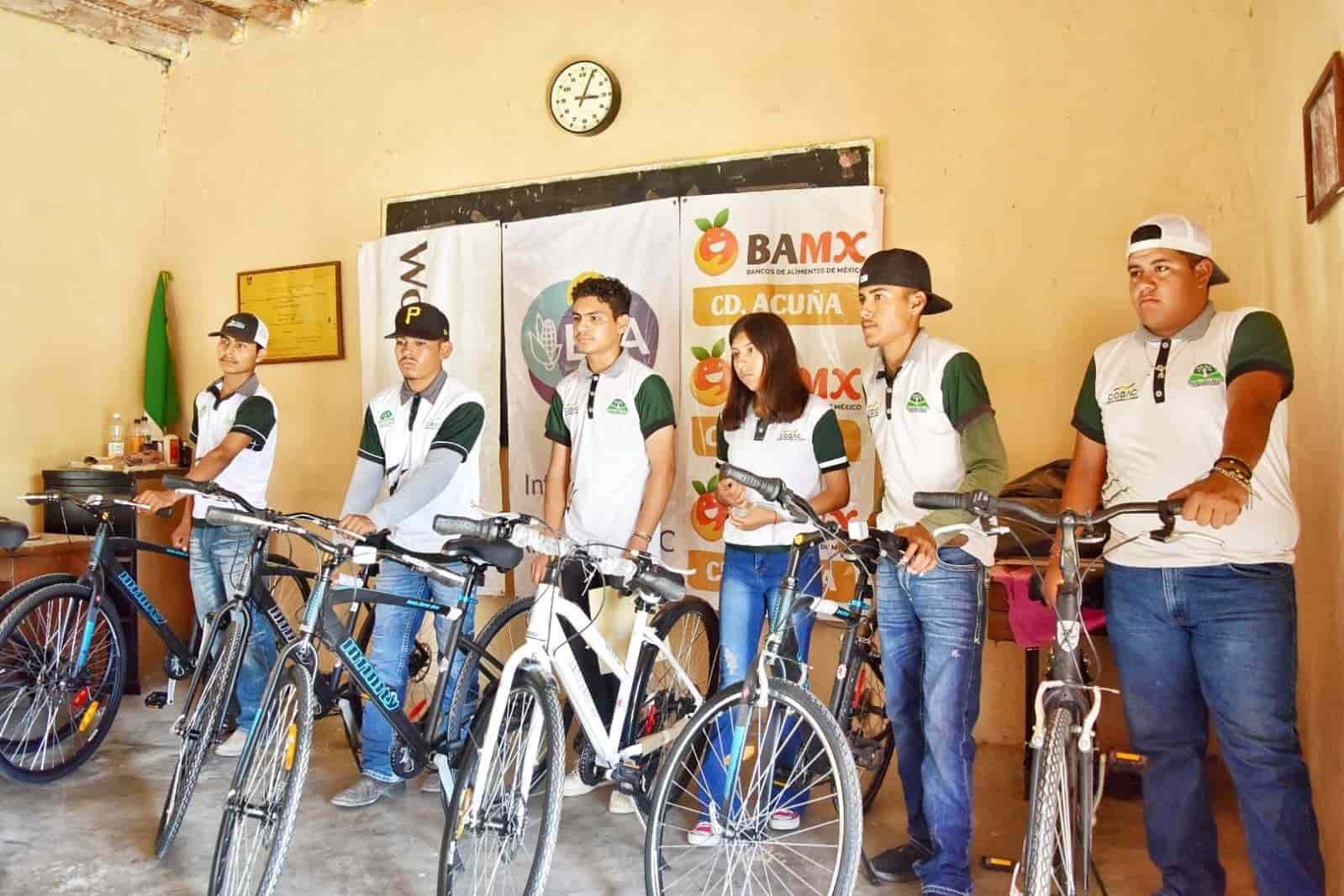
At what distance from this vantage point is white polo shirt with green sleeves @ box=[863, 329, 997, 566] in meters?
2.52

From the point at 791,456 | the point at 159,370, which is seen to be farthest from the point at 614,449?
the point at 159,370

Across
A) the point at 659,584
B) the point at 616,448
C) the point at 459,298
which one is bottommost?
the point at 659,584

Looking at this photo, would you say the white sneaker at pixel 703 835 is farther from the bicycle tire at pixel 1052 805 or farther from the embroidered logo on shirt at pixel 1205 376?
the embroidered logo on shirt at pixel 1205 376

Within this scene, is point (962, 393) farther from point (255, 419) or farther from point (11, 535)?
point (11, 535)

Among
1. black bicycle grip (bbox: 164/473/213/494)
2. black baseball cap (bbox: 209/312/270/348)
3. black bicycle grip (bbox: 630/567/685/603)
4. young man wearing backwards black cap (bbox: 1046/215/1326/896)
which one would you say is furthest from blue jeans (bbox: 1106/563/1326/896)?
black baseball cap (bbox: 209/312/270/348)

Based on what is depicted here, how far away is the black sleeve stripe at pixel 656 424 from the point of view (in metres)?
3.25

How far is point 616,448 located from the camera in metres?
3.28

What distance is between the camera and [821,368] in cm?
380

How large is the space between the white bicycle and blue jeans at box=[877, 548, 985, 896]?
55cm

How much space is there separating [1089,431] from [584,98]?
2638mm

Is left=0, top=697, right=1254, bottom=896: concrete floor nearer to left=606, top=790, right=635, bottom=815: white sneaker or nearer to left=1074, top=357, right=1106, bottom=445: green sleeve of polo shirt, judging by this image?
left=606, top=790, right=635, bottom=815: white sneaker

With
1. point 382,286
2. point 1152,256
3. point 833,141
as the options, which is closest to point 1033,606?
point 1152,256

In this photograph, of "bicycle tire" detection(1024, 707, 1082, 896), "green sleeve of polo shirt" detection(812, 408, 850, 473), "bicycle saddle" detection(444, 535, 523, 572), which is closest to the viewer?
"bicycle tire" detection(1024, 707, 1082, 896)

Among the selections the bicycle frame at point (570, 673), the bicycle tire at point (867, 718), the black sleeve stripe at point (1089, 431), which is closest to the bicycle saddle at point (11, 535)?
the bicycle frame at point (570, 673)
